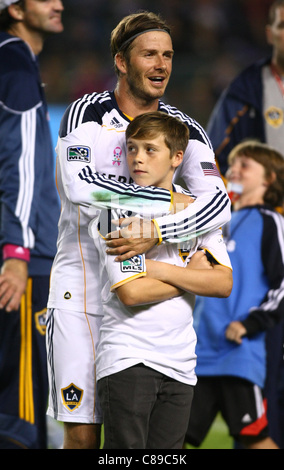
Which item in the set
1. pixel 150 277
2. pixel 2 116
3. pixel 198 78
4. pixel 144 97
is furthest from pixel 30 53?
pixel 198 78

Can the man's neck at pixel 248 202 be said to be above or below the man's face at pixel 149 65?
below

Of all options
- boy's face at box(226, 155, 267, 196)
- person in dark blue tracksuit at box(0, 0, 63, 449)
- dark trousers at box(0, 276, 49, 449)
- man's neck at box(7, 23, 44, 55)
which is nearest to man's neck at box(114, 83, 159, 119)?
person in dark blue tracksuit at box(0, 0, 63, 449)

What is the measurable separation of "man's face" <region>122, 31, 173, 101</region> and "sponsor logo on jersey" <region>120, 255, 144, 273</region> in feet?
2.04

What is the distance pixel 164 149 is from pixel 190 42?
774cm

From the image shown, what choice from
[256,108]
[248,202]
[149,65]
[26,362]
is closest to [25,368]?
[26,362]

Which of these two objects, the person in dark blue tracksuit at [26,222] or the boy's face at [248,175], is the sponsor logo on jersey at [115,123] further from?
the boy's face at [248,175]

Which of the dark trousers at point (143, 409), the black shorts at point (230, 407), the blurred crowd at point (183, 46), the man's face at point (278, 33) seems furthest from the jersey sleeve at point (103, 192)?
the blurred crowd at point (183, 46)

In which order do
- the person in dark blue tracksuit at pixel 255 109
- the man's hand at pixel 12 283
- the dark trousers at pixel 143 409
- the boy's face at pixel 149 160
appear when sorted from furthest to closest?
the person in dark blue tracksuit at pixel 255 109 < the man's hand at pixel 12 283 < the boy's face at pixel 149 160 < the dark trousers at pixel 143 409

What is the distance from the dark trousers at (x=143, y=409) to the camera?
2318 mm

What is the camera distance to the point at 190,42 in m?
9.88

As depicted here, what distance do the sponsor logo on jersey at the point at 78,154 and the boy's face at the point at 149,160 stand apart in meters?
0.14

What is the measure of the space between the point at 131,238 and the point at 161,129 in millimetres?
379

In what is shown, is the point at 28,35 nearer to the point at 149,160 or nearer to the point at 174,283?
the point at 149,160

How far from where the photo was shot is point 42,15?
3945mm
